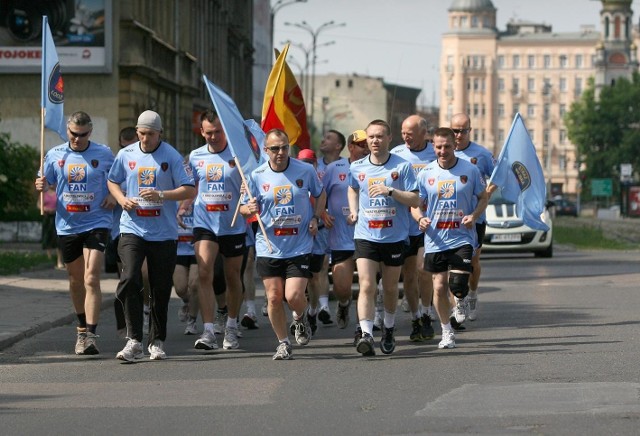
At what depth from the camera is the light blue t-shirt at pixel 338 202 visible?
16.2 metres

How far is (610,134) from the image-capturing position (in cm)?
14538

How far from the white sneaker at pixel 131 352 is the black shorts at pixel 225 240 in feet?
4.75

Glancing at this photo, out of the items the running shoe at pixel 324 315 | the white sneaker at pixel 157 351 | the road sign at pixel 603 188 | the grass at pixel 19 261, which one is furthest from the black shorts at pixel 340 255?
the road sign at pixel 603 188

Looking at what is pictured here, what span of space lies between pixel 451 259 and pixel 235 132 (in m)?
2.08

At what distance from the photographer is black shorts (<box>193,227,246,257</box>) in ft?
48.9

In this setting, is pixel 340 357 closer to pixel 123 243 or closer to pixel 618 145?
pixel 123 243

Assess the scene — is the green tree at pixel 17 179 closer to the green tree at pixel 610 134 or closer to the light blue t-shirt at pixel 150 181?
the light blue t-shirt at pixel 150 181

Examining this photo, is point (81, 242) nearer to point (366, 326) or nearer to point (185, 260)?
point (185, 260)

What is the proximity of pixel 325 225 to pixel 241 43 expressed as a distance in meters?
58.8

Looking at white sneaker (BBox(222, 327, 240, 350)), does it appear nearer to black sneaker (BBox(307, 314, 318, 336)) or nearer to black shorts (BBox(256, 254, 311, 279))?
black shorts (BBox(256, 254, 311, 279))

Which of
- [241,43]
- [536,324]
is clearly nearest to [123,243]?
[536,324]

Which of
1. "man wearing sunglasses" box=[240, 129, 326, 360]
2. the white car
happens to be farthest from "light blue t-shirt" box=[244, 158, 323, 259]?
the white car

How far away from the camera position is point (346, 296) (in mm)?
16234

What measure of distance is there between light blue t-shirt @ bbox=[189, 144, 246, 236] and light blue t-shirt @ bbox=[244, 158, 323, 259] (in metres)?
1.09
